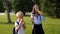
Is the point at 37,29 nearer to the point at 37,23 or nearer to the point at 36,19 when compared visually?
the point at 37,23

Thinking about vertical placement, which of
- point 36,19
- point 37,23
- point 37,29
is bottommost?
point 37,29

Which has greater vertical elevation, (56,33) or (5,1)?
(5,1)

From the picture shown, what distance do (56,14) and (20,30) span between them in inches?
1401

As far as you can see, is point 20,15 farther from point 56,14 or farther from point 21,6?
point 21,6

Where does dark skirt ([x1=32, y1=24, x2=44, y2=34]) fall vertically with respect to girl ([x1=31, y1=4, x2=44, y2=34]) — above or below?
below

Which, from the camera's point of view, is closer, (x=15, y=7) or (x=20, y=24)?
(x=20, y=24)

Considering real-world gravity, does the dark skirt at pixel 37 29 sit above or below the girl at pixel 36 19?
below

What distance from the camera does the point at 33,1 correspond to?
56.1 metres

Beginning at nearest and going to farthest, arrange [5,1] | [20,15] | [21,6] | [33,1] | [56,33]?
1. [20,15]
2. [56,33]
3. [5,1]
4. [21,6]
5. [33,1]

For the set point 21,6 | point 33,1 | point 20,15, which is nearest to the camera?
point 20,15

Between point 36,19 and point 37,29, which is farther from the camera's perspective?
point 37,29

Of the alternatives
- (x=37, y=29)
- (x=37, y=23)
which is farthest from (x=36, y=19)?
(x=37, y=29)

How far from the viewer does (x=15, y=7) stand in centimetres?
5203

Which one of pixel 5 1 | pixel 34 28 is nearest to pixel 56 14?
pixel 5 1
